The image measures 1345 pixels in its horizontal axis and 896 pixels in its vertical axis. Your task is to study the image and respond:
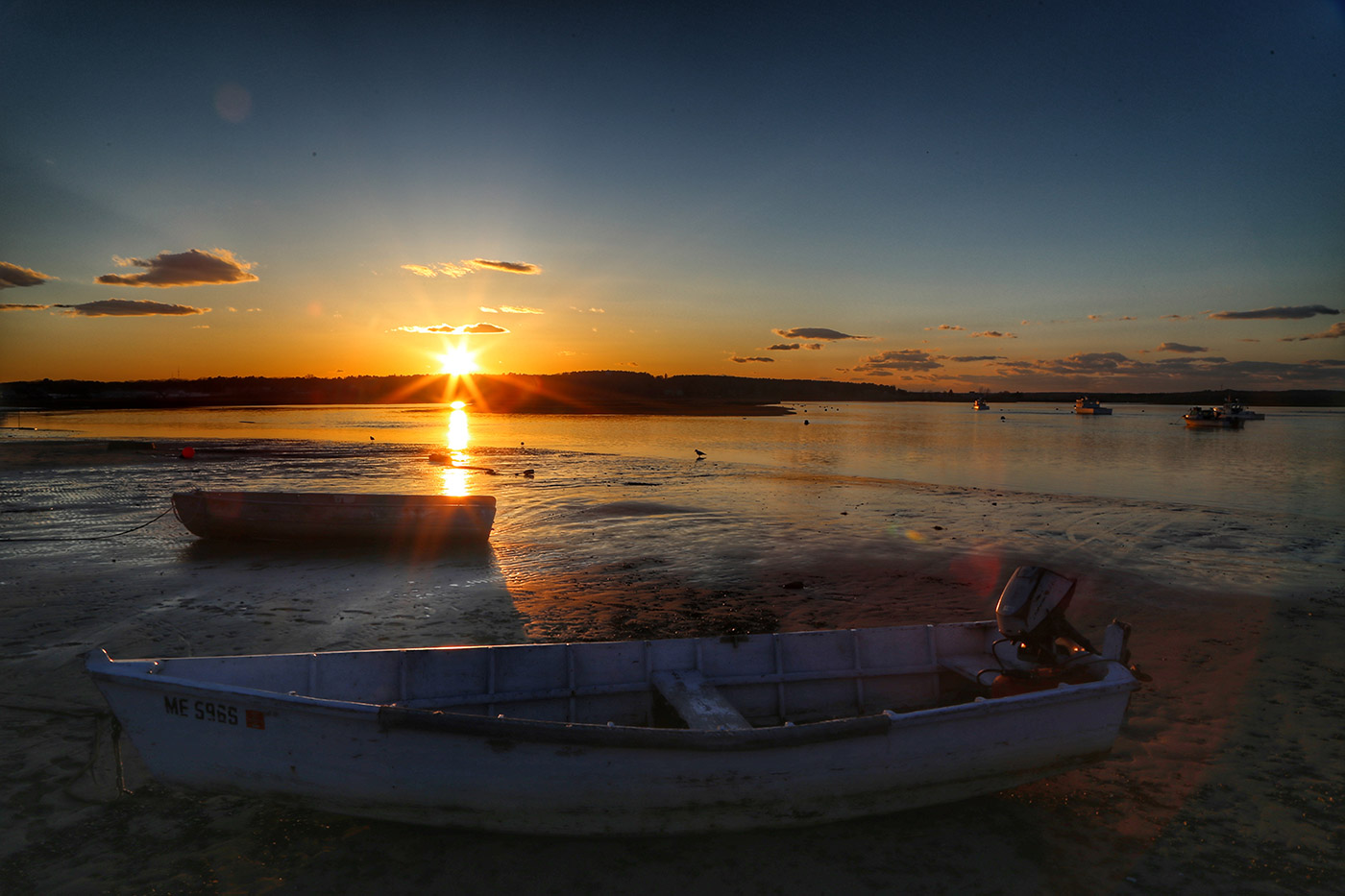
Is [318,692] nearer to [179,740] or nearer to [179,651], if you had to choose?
[179,740]

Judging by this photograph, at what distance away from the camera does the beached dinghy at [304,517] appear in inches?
574

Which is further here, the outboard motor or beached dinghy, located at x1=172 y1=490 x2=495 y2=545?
beached dinghy, located at x1=172 y1=490 x2=495 y2=545

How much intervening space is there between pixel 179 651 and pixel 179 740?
15.7ft

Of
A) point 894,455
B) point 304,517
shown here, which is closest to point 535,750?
point 304,517

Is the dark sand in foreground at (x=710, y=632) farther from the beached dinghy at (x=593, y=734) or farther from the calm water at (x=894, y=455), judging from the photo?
the calm water at (x=894, y=455)

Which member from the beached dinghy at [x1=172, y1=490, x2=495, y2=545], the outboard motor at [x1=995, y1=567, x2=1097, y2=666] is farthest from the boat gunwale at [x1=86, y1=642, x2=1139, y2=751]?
the beached dinghy at [x1=172, y1=490, x2=495, y2=545]

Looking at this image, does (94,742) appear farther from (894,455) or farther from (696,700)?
(894,455)

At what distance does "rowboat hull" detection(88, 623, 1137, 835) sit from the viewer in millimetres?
4605

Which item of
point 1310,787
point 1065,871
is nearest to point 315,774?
point 1065,871

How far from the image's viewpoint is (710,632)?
9711 mm

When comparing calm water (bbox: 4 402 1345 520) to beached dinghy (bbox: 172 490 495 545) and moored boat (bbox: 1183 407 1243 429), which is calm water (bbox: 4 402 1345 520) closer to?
beached dinghy (bbox: 172 490 495 545)

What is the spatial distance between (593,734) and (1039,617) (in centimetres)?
455

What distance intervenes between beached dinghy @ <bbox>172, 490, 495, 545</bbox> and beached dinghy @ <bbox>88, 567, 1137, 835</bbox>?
378 inches

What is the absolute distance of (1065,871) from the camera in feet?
15.9
